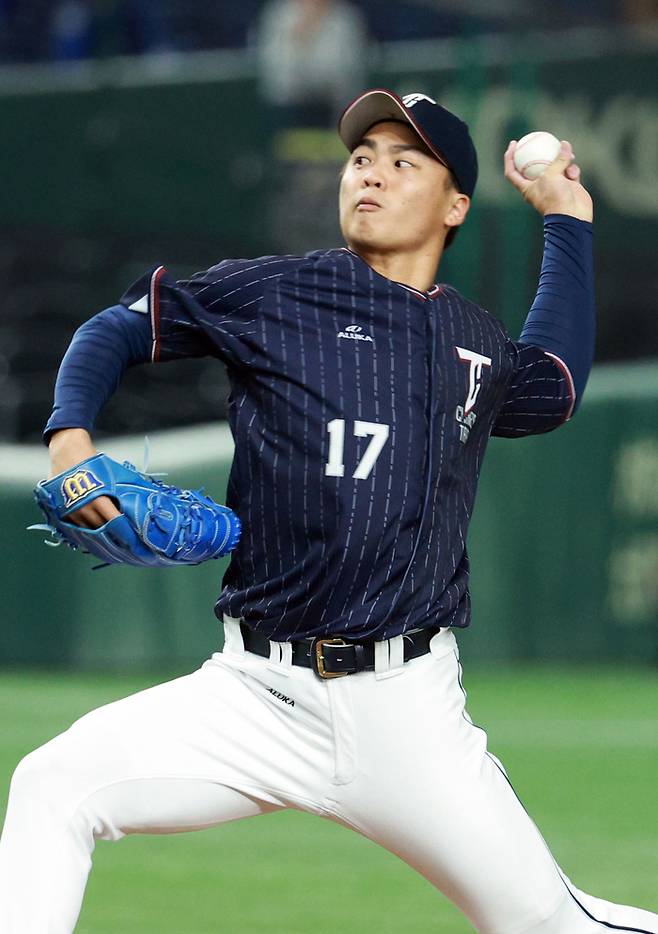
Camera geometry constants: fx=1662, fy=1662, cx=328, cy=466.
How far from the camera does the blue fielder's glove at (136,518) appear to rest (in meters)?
2.87

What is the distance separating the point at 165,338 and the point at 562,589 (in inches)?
215

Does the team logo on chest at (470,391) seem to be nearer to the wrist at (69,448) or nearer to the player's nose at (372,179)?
the player's nose at (372,179)

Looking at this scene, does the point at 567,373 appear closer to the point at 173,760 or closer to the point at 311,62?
the point at 173,760

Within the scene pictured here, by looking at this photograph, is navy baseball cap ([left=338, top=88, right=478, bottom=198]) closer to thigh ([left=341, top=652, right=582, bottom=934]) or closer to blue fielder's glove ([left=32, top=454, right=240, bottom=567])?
blue fielder's glove ([left=32, top=454, right=240, bottom=567])

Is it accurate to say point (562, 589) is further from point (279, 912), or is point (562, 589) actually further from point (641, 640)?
point (279, 912)

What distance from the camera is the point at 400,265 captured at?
131 inches

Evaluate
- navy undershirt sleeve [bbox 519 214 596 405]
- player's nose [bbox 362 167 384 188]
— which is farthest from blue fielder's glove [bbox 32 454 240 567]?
navy undershirt sleeve [bbox 519 214 596 405]

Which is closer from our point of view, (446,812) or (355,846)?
(446,812)

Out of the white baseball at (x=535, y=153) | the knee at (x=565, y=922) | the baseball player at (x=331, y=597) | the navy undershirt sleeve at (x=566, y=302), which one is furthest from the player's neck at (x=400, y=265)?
the knee at (x=565, y=922)

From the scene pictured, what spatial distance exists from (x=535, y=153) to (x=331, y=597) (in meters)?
1.14

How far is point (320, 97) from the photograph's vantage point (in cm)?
909

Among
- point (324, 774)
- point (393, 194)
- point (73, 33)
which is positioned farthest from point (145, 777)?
point (73, 33)

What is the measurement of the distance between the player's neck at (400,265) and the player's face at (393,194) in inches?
0.4

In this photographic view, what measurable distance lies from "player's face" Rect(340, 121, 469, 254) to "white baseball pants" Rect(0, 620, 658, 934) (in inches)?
32.7
